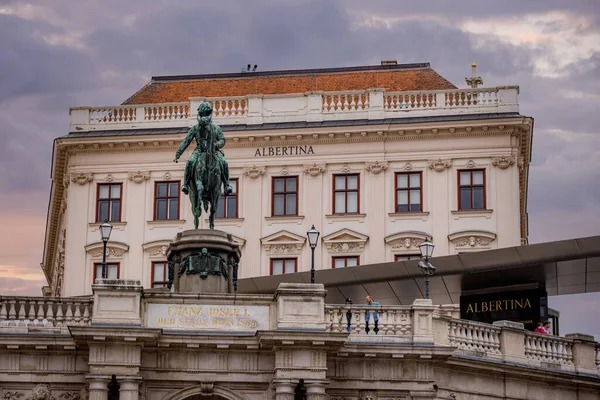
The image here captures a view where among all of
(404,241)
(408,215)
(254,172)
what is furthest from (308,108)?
(404,241)

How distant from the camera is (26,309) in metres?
41.2

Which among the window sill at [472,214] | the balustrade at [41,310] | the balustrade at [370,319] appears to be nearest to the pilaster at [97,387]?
the balustrade at [41,310]

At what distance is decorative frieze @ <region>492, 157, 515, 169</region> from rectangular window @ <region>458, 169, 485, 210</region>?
768 millimetres

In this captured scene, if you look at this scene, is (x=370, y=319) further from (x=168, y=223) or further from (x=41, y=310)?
(x=168, y=223)

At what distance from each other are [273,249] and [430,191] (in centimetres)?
767

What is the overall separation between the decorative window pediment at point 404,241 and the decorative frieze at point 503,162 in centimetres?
479

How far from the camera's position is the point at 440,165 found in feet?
235

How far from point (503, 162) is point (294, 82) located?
13453 mm

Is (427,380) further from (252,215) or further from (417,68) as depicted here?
(417,68)

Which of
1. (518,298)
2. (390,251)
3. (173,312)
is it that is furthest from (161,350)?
(390,251)

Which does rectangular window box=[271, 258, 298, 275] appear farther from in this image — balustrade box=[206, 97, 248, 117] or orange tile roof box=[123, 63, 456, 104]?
orange tile roof box=[123, 63, 456, 104]

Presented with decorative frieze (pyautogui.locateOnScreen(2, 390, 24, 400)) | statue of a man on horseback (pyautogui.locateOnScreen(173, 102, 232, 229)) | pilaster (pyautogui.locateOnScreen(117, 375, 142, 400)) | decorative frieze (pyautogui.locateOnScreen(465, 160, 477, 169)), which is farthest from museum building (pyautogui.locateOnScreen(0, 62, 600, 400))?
statue of a man on horseback (pyautogui.locateOnScreen(173, 102, 232, 229))

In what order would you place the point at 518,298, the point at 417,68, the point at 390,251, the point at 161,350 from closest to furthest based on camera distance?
the point at 161,350 → the point at 518,298 → the point at 390,251 → the point at 417,68

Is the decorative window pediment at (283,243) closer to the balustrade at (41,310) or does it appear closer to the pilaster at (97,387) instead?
the balustrade at (41,310)
